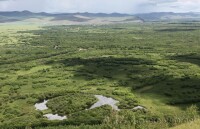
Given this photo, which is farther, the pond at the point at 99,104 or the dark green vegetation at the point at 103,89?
the pond at the point at 99,104

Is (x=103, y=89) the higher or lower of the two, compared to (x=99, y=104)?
lower

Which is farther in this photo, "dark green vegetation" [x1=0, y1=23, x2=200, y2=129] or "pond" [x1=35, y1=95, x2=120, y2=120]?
"pond" [x1=35, y1=95, x2=120, y2=120]

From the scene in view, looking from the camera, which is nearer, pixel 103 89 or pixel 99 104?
pixel 99 104

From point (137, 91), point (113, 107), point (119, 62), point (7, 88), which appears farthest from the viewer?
point (119, 62)

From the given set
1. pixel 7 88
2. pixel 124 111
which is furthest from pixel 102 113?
pixel 7 88

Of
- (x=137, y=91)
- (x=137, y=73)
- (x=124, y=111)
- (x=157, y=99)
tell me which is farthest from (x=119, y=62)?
(x=124, y=111)

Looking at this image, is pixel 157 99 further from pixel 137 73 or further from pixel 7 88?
pixel 7 88

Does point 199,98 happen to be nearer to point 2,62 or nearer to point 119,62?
point 119,62

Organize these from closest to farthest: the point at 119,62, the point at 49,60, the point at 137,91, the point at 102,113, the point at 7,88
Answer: the point at 102,113 < the point at 137,91 < the point at 7,88 < the point at 119,62 < the point at 49,60

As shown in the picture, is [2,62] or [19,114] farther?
[2,62]
